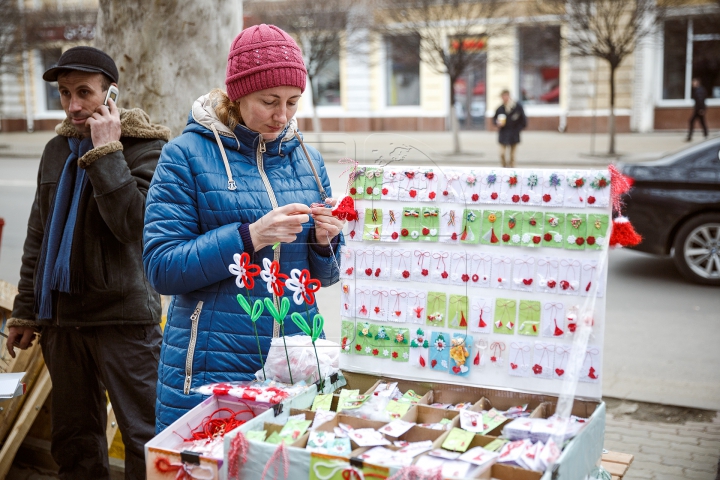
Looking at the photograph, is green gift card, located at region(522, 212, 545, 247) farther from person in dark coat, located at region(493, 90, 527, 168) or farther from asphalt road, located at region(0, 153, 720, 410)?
person in dark coat, located at region(493, 90, 527, 168)

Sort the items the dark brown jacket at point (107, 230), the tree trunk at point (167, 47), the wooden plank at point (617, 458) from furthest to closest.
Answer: the tree trunk at point (167, 47), the dark brown jacket at point (107, 230), the wooden plank at point (617, 458)

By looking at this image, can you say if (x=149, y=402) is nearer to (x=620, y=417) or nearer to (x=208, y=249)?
(x=208, y=249)

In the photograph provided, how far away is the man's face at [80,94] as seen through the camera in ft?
9.96

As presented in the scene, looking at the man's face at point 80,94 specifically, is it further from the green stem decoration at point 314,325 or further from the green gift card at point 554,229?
the green gift card at point 554,229

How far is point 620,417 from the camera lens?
474 centimetres

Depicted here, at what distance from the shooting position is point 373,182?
7.47 ft

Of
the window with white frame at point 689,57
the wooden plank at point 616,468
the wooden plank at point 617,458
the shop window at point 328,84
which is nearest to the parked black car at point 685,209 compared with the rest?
the wooden plank at point 617,458

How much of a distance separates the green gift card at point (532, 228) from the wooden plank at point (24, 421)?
2.70 metres

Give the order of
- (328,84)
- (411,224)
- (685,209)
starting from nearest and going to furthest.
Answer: (411,224), (685,209), (328,84)

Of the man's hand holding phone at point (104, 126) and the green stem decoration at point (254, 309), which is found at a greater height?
the man's hand holding phone at point (104, 126)

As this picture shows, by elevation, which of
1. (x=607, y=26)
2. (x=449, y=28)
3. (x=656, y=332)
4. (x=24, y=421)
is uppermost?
(x=449, y=28)

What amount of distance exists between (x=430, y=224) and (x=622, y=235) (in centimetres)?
53

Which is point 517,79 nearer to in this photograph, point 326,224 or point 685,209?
point 685,209

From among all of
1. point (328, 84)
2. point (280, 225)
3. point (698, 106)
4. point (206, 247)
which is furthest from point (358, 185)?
point (328, 84)
